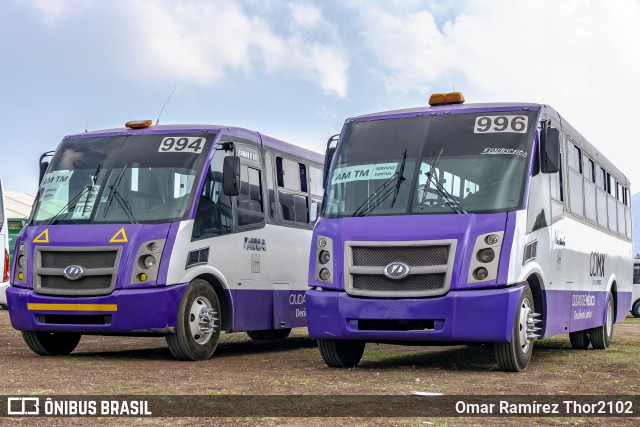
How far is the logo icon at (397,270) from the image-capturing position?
38.1ft

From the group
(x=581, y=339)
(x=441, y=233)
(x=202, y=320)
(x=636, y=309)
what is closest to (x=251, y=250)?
(x=202, y=320)

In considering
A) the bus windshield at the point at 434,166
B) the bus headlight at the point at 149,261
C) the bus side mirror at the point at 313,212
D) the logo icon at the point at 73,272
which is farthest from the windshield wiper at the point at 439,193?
the bus side mirror at the point at 313,212

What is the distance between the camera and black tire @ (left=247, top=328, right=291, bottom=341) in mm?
18750

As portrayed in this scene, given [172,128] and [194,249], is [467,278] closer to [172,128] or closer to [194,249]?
[194,249]

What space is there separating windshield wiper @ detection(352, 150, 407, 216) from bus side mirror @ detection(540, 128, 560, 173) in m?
1.59

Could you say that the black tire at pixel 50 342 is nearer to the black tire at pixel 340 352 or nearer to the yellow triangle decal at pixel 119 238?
the yellow triangle decal at pixel 119 238

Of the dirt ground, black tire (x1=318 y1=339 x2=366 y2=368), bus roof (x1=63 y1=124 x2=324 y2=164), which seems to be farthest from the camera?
bus roof (x1=63 y1=124 x2=324 y2=164)

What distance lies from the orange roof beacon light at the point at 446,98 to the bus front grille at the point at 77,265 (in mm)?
4267

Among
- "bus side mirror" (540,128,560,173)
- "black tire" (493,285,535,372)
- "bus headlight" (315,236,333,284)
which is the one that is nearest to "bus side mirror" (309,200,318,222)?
"bus headlight" (315,236,333,284)

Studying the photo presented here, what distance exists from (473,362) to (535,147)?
3.03m

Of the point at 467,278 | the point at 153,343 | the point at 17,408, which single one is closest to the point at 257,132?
the point at 153,343

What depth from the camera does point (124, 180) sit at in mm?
13859

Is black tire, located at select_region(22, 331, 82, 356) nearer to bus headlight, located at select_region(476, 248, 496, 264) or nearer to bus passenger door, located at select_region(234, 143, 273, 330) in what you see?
bus passenger door, located at select_region(234, 143, 273, 330)

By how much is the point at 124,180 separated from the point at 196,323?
80.4 inches
